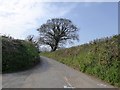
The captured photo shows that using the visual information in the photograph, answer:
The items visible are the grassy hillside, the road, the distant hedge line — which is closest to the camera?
the road

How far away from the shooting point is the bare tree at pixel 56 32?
247 feet

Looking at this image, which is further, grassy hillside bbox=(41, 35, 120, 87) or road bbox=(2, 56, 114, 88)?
grassy hillside bbox=(41, 35, 120, 87)

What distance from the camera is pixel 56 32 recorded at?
75000 millimetres

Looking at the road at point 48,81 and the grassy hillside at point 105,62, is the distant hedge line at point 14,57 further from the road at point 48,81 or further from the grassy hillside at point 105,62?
the grassy hillside at point 105,62

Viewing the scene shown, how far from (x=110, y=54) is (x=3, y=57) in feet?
34.8

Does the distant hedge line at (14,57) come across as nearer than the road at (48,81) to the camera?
No

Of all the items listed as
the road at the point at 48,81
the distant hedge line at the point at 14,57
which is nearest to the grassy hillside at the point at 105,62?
the road at the point at 48,81

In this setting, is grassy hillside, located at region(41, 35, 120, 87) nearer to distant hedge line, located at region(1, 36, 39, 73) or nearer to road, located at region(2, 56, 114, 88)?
road, located at region(2, 56, 114, 88)

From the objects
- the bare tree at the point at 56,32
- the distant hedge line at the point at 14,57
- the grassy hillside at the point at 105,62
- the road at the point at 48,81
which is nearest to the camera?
the road at the point at 48,81

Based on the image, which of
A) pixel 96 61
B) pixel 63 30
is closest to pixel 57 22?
pixel 63 30

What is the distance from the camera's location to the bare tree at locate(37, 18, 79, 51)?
2968 inches

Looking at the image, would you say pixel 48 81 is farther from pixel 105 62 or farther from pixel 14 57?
pixel 14 57

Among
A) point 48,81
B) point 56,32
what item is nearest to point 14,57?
point 48,81

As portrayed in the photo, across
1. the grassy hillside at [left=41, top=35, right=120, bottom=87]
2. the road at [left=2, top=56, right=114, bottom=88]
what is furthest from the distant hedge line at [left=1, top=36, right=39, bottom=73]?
the grassy hillside at [left=41, top=35, right=120, bottom=87]
